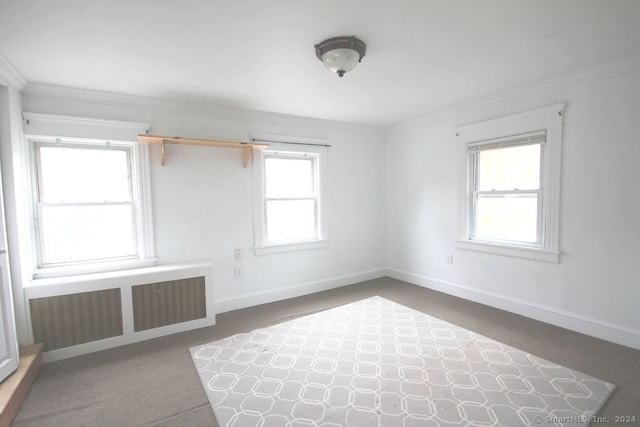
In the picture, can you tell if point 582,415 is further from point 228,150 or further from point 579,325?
point 228,150

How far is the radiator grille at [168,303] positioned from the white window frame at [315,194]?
90 centimetres

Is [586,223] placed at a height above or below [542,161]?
below

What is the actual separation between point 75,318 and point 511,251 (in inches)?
171

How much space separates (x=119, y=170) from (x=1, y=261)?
130cm

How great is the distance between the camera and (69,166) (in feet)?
9.54

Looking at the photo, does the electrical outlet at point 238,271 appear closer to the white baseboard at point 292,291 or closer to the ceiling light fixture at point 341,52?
the white baseboard at point 292,291

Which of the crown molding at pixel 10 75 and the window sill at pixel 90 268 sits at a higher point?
the crown molding at pixel 10 75

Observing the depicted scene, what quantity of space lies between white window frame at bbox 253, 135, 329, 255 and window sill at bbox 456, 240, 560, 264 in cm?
186

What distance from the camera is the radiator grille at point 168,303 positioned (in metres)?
2.88

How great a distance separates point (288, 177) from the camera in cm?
410

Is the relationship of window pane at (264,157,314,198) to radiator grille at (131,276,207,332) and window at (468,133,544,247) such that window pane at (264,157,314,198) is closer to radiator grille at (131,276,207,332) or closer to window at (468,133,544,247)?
radiator grille at (131,276,207,332)

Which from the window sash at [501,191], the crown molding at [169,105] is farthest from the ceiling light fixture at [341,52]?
the window sash at [501,191]

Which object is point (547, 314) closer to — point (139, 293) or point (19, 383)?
point (139, 293)

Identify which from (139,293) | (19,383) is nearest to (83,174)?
(139,293)
